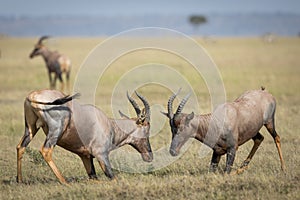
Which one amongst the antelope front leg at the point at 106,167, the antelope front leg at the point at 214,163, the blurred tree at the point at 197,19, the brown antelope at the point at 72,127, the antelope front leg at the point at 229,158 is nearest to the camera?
the brown antelope at the point at 72,127

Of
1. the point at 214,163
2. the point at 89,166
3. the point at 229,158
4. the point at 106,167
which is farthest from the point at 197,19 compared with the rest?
the point at 106,167

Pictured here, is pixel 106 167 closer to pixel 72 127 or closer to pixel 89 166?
pixel 89 166

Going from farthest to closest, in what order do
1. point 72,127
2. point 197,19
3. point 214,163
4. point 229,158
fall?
point 197,19
point 214,163
point 229,158
point 72,127

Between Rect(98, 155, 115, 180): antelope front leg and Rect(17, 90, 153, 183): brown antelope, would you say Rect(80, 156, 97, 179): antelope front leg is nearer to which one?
Rect(17, 90, 153, 183): brown antelope

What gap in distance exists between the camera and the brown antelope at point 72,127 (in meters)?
9.69

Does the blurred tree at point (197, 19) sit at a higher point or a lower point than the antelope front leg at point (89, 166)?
higher

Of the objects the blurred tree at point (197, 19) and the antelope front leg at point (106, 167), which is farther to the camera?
the blurred tree at point (197, 19)

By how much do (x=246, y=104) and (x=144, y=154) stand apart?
2071mm

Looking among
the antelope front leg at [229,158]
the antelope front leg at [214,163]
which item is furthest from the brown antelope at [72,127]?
the antelope front leg at [229,158]

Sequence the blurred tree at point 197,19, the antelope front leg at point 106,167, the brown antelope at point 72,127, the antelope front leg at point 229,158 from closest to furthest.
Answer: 1. the brown antelope at point 72,127
2. the antelope front leg at point 106,167
3. the antelope front leg at point 229,158
4. the blurred tree at point 197,19

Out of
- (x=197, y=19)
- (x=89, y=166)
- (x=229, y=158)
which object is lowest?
(x=89, y=166)

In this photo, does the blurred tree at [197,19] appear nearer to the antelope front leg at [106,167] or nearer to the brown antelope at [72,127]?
the brown antelope at [72,127]

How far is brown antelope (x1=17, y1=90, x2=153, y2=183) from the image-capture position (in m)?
9.69

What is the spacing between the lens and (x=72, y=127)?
993cm
